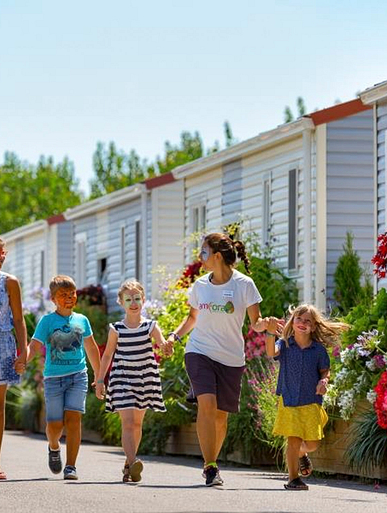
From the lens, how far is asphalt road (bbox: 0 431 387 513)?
364 inches

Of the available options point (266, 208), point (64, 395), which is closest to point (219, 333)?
point (64, 395)

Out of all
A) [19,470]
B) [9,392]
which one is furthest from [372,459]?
[9,392]

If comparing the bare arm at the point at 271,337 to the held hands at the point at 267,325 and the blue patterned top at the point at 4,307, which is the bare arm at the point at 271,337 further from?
the blue patterned top at the point at 4,307

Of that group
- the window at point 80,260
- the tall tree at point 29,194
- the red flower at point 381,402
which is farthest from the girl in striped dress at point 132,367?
the tall tree at point 29,194

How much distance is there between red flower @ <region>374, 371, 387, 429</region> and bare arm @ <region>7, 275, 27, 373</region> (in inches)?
121

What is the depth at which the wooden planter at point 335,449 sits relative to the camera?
13.4m

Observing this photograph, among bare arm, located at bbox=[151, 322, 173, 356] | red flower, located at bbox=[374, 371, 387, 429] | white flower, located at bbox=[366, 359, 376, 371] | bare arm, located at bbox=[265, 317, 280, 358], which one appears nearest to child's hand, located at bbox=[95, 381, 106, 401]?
bare arm, located at bbox=[151, 322, 173, 356]

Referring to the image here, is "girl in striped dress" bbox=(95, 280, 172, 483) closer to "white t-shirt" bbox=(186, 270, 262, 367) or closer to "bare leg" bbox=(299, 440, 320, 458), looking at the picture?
"white t-shirt" bbox=(186, 270, 262, 367)

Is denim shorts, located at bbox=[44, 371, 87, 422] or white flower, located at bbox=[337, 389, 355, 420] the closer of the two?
denim shorts, located at bbox=[44, 371, 87, 422]

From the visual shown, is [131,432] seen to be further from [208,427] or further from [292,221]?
[292,221]

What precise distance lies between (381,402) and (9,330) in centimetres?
322

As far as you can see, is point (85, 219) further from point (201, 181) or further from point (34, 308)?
point (201, 181)

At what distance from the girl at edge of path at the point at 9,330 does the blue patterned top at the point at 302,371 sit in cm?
211

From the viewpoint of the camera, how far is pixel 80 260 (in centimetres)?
3300
